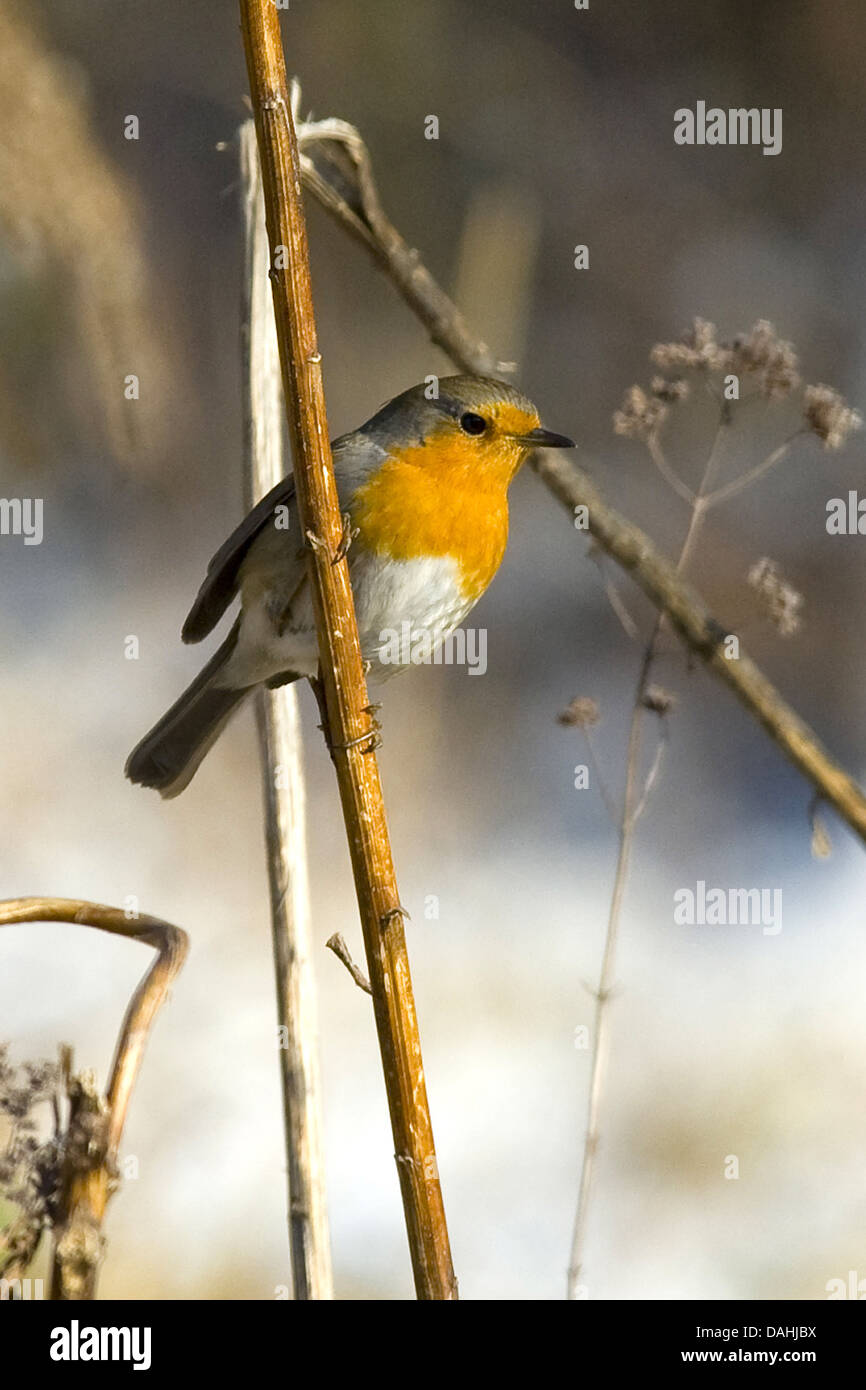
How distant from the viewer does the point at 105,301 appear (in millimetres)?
2480

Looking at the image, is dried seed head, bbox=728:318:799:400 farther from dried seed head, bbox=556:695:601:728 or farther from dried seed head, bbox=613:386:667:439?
dried seed head, bbox=556:695:601:728

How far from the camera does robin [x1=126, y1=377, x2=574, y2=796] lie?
163cm

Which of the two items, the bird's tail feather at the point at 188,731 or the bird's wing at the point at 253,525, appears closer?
the bird's wing at the point at 253,525

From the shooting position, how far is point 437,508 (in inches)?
65.0

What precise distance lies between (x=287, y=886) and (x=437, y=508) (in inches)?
20.4

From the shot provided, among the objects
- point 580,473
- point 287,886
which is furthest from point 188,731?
point 580,473

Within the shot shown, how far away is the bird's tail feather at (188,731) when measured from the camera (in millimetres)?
1911

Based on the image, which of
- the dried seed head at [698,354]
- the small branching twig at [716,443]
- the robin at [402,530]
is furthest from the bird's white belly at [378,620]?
the dried seed head at [698,354]

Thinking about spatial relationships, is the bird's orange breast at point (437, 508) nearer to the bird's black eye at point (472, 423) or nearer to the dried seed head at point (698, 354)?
the bird's black eye at point (472, 423)

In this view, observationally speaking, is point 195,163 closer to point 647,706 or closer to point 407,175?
point 407,175

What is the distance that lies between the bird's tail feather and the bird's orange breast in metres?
0.38

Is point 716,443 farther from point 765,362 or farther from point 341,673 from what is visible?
point 341,673

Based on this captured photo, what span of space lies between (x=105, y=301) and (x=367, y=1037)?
60.4 inches
